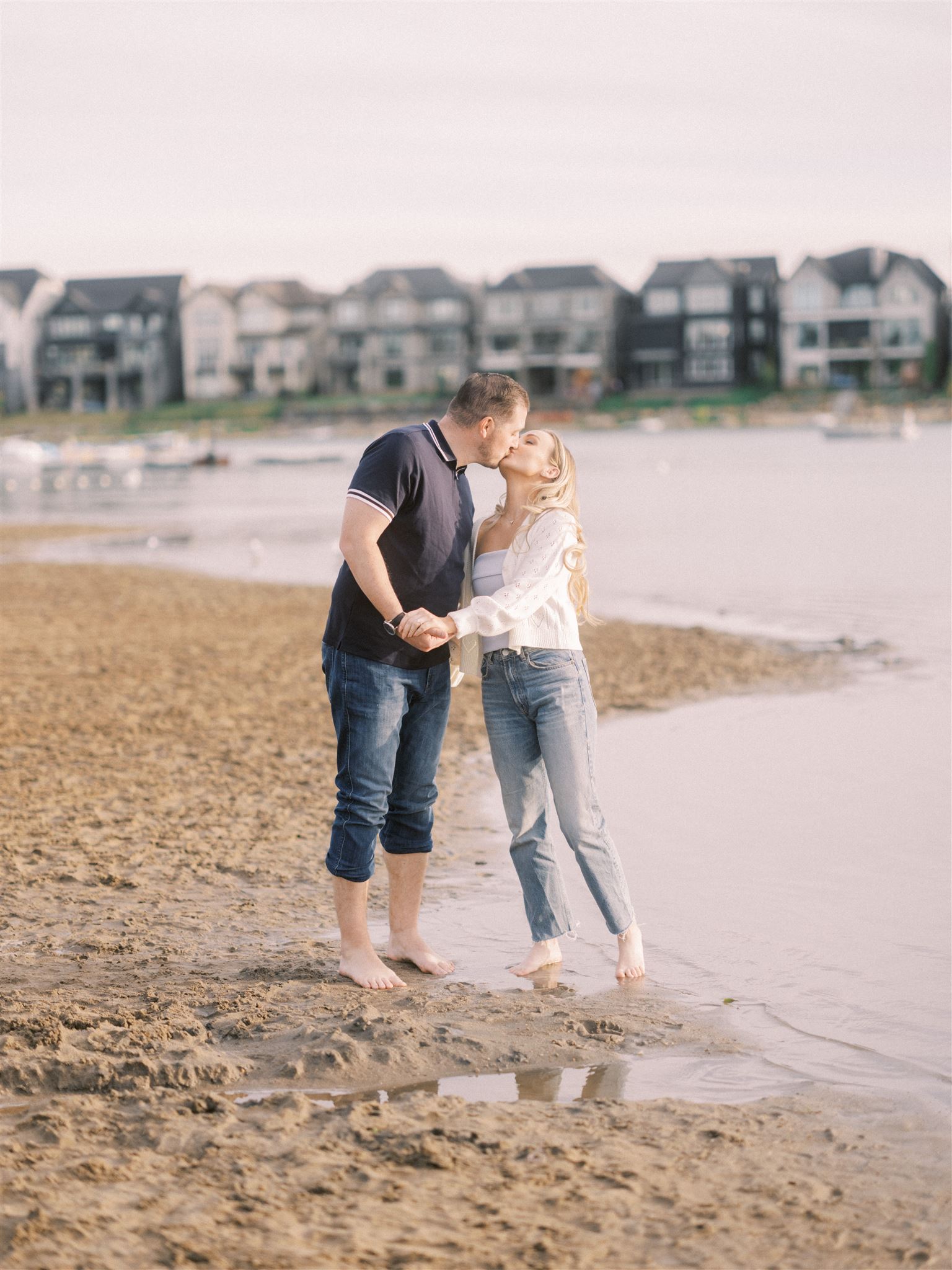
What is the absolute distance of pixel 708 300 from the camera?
103312 mm

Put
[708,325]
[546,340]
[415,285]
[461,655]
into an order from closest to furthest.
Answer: [461,655] → [708,325] → [546,340] → [415,285]

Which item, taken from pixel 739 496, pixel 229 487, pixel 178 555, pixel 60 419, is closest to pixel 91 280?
pixel 60 419

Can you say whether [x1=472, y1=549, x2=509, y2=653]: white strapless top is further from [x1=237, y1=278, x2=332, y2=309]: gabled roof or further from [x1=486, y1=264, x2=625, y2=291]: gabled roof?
[x1=237, y1=278, x2=332, y2=309]: gabled roof

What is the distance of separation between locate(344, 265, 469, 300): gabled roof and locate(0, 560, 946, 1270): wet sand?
105 meters

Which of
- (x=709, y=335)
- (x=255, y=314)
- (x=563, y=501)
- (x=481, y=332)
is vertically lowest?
(x=563, y=501)

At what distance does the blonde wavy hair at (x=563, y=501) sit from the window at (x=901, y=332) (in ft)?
332

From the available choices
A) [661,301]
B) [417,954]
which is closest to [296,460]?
[661,301]

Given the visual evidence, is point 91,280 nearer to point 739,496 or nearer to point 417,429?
point 739,496

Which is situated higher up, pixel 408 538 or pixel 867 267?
pixel 867 267

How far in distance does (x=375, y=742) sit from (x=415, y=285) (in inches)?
4314

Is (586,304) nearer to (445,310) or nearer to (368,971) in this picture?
(445,310)

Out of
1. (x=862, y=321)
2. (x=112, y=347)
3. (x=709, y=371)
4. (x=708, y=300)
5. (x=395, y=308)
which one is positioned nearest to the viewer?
(x=862, y=321)

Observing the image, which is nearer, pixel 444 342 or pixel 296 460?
pixel 296 460

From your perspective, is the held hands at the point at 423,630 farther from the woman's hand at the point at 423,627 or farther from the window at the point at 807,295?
the window at the point at 807,295
